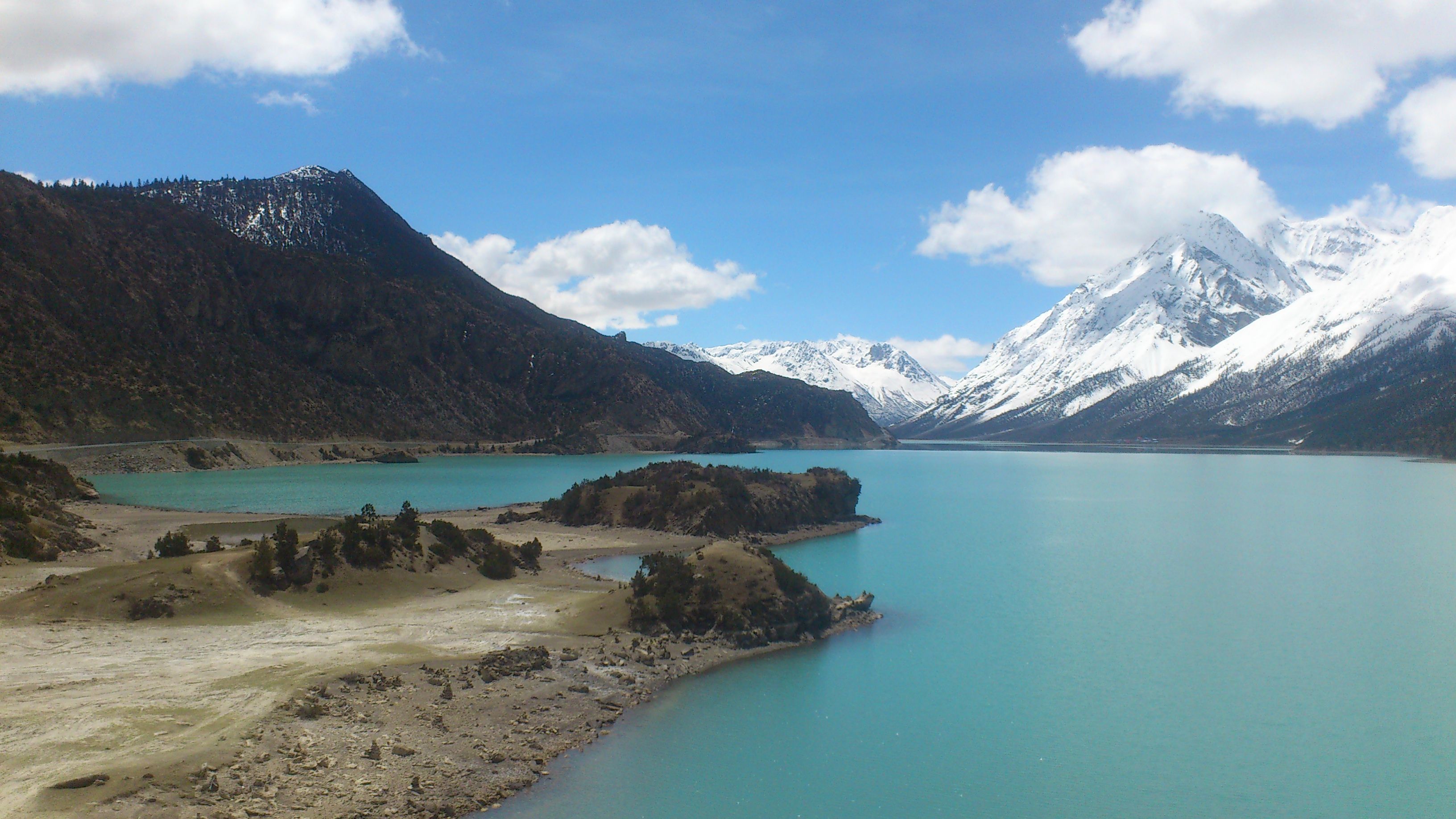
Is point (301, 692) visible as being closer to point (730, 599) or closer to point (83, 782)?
point (83, 782)

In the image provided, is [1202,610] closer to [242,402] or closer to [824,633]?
[824,633]

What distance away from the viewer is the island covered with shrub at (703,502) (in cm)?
4625

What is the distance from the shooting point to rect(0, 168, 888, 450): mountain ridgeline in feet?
300

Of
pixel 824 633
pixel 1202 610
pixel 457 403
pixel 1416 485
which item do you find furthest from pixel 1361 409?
pixel 824 633

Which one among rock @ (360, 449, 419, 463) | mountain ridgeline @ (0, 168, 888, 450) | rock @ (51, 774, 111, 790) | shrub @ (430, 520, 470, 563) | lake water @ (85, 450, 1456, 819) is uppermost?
mountain ridgeline @ (0, 168, 888, 450)

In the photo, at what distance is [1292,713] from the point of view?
1973 cm

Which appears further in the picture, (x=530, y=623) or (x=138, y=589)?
(x=530, y=623)

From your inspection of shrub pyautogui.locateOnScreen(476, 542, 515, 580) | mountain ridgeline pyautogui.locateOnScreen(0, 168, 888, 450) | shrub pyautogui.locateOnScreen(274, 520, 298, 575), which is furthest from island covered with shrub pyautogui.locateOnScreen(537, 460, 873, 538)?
mountain ridgeline pyautogui.locateOnScreen(0, 168, 888, 450)

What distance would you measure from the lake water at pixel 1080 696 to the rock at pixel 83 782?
5380 mm

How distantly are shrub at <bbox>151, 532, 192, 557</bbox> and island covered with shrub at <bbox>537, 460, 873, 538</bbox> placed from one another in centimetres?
2114

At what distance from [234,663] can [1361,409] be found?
8557 inches

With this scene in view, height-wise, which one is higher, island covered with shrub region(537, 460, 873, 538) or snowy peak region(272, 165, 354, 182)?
snowy peak region(272, 165, 354, 182)

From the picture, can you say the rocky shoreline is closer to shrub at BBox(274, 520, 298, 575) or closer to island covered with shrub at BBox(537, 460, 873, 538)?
shrub at BBox(274, 520, 298, 575)

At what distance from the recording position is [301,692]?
1644cm
